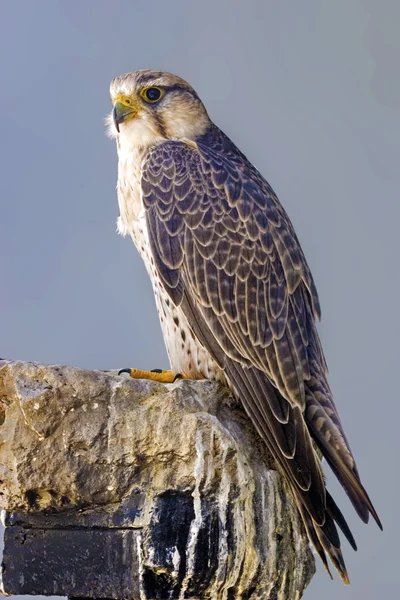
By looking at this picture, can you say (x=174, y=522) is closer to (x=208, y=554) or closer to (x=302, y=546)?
(x=208, y=554)

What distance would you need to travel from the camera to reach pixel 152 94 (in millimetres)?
4328

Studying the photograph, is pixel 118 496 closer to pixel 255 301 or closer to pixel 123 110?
pixel 255 301

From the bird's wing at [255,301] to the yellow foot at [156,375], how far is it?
0.63 ft

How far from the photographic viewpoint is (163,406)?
11.2ft

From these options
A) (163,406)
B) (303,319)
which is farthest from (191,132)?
(163,406)

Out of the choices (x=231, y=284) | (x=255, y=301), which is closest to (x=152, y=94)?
(x=231, y=284)

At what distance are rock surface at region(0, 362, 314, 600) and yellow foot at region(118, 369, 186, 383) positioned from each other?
1.25ft

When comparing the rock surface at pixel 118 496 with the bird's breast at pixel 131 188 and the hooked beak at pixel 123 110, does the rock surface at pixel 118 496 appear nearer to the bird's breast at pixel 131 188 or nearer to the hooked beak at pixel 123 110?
the bird's breast at pixel 131 188

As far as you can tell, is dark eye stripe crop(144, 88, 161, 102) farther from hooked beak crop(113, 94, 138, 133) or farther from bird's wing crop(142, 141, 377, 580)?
bird's wing crop(142, 141, 377, 580)

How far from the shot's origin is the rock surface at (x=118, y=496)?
3.24 meters

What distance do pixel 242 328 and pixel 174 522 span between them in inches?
38.1

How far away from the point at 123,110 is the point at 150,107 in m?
0.13

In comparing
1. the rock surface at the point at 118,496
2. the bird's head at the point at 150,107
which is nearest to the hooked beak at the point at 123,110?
the bird's head at the point at 150,107

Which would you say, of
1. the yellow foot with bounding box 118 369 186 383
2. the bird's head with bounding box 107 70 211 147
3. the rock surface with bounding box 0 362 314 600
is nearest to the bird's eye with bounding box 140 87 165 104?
the bird's head with bounding box 107 70 211 147
